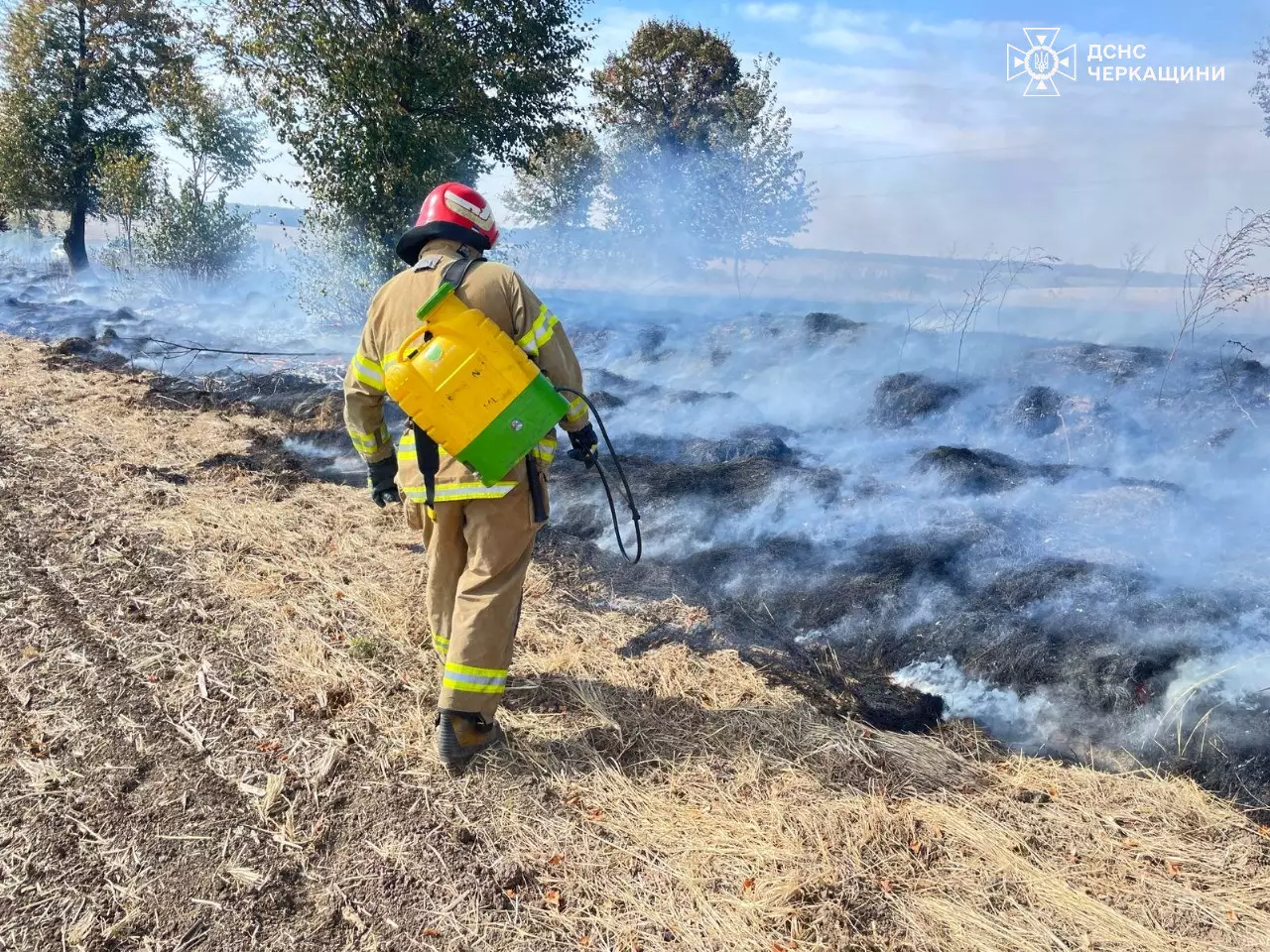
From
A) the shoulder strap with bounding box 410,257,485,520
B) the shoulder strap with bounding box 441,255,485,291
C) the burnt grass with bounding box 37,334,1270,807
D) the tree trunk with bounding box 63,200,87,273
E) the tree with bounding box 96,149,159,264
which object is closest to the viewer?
the shoulder strap with bounding box 441,255,485,291

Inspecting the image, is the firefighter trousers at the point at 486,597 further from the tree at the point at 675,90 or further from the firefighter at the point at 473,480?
the tree at the point at 675,90

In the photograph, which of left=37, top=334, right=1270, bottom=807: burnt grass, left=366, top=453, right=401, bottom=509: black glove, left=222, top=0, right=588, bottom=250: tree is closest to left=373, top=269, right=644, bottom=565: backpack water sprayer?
left=366, top=453, right=401, bottom=509: black glove

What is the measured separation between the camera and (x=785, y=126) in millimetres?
18172

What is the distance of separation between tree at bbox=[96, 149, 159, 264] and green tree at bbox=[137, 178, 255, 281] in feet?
0.83

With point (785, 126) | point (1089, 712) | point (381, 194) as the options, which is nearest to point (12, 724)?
point (1089, 712)

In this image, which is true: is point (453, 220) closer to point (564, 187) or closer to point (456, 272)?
point (456, 272)

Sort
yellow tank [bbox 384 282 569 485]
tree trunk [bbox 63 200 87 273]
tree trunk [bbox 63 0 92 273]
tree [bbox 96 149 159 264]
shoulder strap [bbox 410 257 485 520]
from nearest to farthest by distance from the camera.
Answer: yellow tank [bbox 384 282 569 485] < shoulder strap [bbox 410 257 485 520] < tree [bbox 96 149 159 264] < tree trunk [bbox 63 0 92 273] < tree trunk [bbox 63 200 87 273]

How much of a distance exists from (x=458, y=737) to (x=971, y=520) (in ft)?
10.8

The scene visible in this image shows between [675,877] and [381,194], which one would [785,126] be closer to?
[381,194]

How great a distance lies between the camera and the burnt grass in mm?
2936

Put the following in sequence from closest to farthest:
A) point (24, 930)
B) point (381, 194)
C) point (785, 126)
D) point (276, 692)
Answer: point (24, 930)
point (276, 692)
point (381, 194)
point (785, 126)

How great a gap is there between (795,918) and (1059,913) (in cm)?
73

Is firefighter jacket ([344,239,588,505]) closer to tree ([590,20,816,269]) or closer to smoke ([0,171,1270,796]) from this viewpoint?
smoke ([0,171,1270,796])

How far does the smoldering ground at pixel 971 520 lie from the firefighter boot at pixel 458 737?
41.3 inches
